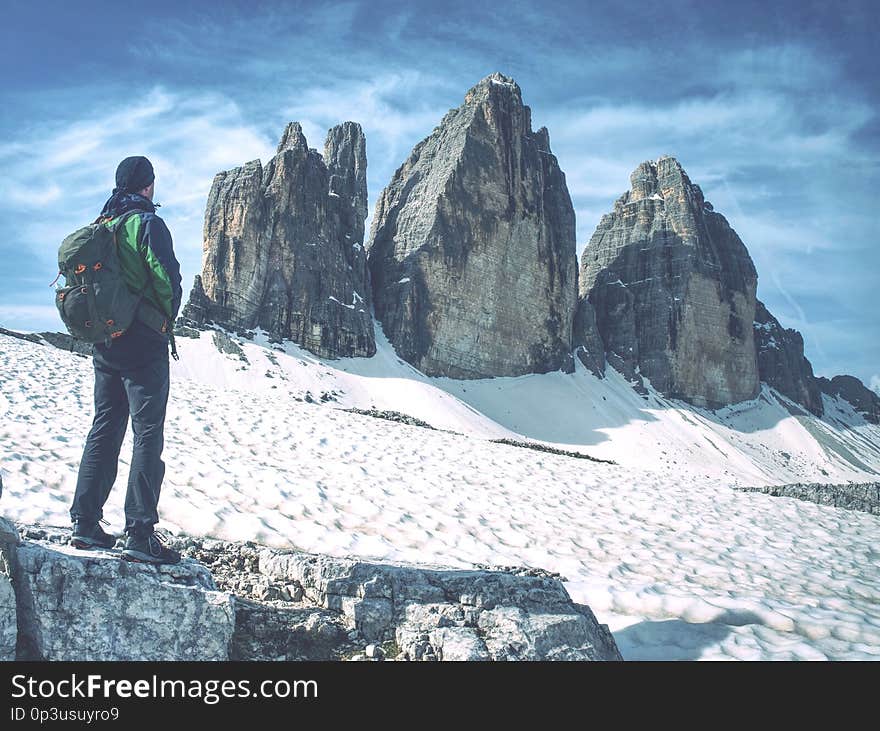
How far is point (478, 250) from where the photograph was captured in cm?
4434

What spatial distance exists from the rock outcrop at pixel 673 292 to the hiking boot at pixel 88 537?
51.1 metres

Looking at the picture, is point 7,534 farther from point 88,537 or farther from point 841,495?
point 841,495

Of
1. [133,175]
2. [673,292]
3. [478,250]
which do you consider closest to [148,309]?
[133,175]

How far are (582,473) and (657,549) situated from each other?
5066 mm

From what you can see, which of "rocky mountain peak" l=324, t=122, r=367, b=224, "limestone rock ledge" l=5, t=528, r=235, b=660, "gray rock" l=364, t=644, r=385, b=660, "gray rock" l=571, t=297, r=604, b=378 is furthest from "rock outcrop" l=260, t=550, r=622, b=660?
"gray rock" l=571, t=297, r=604, b=378

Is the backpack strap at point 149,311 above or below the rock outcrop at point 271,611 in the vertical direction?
above

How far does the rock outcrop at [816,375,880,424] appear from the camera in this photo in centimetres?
6831

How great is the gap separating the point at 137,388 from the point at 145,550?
0.96 meters

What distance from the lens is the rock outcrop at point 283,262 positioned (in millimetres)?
37906

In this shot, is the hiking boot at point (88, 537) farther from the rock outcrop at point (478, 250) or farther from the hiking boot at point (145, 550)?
the rock outcrop at point (478, 250)

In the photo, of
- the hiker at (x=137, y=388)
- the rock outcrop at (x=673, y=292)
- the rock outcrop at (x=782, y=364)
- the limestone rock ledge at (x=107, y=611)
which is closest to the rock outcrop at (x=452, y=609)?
the limestone rock ledge at (x=107, y=611)

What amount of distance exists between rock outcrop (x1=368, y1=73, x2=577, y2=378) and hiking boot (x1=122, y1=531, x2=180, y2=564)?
37.5m

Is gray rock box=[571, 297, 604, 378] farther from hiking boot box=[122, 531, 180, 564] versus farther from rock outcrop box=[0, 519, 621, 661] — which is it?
hiking boot box=[122, 531, 180, 564]

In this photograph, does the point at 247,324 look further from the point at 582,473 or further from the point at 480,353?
the point at 582,473
